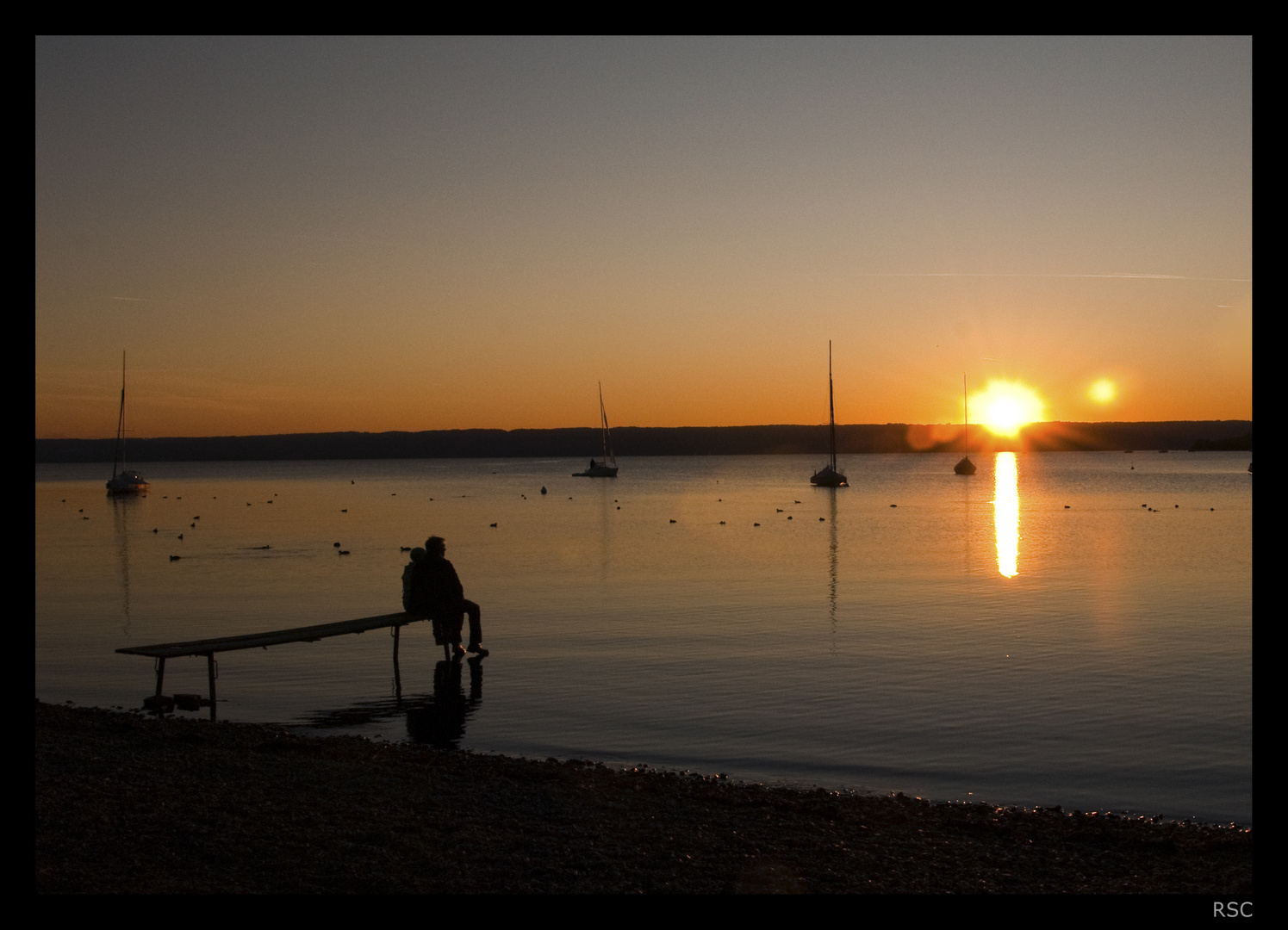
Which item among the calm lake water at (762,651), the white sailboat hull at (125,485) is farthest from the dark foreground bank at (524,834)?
the white sailboat hull at (125,485)

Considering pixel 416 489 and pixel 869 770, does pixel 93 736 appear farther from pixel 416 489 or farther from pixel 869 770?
pixel 416 489

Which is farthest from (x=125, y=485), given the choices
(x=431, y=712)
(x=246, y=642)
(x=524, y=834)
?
(x=524, y=834)

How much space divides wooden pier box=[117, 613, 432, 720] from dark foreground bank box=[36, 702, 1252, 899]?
3691 mm

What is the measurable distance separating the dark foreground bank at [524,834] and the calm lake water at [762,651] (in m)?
2.15

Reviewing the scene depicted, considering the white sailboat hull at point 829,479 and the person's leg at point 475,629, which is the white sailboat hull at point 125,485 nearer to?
the white sailboat hull at point 829,479

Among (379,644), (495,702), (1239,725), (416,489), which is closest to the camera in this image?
(1239,725)

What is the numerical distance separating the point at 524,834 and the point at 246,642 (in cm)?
948

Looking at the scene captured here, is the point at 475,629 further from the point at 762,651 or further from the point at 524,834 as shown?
the point at 524,834

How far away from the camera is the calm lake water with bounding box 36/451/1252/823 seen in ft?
45.0
